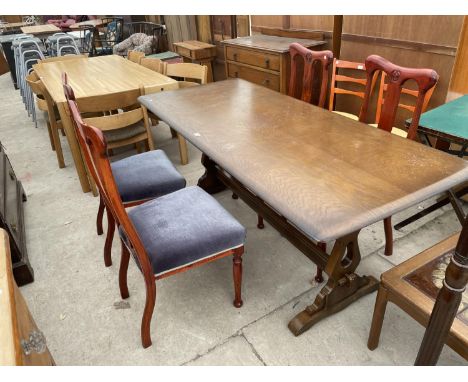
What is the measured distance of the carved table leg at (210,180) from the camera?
2547 millimetres

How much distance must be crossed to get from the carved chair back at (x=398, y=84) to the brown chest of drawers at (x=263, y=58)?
4.88ft

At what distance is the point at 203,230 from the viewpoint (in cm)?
150

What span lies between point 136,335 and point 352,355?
3.06ft

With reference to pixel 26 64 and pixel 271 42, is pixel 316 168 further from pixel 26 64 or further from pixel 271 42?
pixel 26 64

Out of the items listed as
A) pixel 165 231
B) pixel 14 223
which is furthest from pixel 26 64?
pixel 165 231

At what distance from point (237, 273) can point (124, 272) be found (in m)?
0.55

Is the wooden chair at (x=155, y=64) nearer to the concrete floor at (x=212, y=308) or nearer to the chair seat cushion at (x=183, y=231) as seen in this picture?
the concrete floor at (x=212, y=308)

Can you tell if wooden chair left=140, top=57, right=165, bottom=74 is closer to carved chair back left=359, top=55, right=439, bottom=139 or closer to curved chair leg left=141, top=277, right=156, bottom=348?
carved chair back left=359, top=55, right=439, bottom=139

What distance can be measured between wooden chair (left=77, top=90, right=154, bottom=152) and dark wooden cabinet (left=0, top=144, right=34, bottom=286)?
621 millimetres

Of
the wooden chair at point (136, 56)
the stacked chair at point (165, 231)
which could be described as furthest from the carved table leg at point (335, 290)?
the wooden chair at point (136, 56)

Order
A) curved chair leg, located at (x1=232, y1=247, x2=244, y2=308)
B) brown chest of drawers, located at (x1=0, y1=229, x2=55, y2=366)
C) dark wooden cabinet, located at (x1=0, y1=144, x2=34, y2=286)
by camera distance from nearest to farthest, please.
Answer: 1. brown chest of drawers, located at (x1=0, y1=229, x2=55, y2=366)
2. curved chair leg, located at (x1=232, y1=247, x2=244, y2=308)
3. dark wooden cabinet, located at (x1=0, y1=144, x2=34, y2=286)

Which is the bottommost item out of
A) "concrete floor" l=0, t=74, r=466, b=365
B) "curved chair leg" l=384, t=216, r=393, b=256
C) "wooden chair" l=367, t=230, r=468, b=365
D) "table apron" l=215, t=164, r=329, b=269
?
"concrete floor" l=0, t=74, r=466, b=365

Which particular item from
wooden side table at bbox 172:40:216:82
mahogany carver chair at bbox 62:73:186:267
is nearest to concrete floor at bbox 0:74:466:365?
mahogany carver chair at bbox 62:73:186:267

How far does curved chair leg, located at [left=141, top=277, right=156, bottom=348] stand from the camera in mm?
1452
